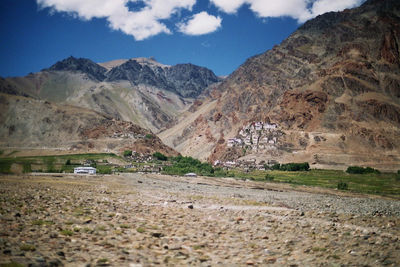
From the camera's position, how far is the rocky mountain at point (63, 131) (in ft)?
539

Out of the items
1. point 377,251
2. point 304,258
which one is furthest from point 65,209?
point 377,251

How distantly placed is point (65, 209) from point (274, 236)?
12572mm

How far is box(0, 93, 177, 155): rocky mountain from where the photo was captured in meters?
164

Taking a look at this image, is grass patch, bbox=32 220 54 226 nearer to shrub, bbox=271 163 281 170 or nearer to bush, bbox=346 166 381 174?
bush, bbox=346 166 381 174

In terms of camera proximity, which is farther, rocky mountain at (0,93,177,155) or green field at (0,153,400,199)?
rocky mountain at (0,93,177,155)

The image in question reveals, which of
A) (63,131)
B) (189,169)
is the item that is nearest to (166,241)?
(189,169)

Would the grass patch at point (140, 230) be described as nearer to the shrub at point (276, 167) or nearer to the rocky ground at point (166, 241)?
the rocky ground at point (166, 241)

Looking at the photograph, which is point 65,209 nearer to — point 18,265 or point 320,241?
point 18,265

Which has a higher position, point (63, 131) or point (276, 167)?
point (63, 131)

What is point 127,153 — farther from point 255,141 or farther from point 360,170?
point 360,170

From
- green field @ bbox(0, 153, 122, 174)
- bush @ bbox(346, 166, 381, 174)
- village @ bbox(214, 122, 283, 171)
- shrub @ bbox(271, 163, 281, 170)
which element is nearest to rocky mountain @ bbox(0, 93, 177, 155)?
green field @ bbox(0, 153, 122, 174)

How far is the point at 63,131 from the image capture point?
180375 mm

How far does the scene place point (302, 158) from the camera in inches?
5989

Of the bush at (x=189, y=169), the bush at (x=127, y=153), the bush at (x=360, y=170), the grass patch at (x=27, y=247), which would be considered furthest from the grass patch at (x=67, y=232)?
the bush at (x=127, y=153)
